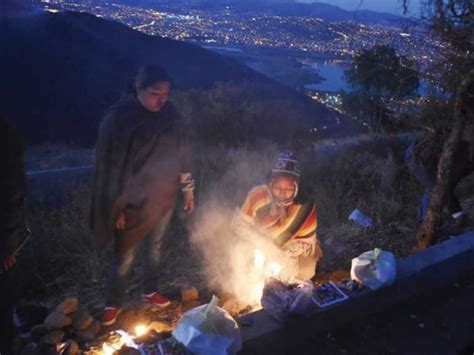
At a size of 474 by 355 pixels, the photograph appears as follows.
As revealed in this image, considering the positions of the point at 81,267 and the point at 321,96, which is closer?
the point at 81,267

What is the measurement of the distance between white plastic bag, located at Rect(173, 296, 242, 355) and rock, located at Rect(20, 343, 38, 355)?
96cm

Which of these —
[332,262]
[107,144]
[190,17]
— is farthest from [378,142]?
[190,17]

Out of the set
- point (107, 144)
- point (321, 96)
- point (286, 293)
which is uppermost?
point (107, 144)

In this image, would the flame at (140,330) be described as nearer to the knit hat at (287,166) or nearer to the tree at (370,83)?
the knit hat at (287,166)

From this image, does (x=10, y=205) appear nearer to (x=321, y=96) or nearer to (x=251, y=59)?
(x=321, y=96)

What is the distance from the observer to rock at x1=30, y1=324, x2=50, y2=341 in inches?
124

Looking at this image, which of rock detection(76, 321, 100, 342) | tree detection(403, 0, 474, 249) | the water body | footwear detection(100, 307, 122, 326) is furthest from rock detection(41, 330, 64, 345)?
the water body

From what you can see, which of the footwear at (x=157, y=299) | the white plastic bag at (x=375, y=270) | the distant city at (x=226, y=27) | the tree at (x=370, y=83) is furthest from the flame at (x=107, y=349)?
the distant city at (x=226, y=27)

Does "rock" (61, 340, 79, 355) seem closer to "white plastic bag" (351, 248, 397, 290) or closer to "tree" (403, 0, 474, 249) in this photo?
"white plastic bag" (351, 248, 397, 290)

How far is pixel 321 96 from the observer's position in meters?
33.0

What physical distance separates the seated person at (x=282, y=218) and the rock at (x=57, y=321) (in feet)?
5.07

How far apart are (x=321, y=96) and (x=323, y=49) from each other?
19.7 m

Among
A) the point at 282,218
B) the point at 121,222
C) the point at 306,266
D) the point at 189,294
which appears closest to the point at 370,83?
the point at 306,266

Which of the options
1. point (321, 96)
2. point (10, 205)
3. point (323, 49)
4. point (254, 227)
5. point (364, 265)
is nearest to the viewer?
point (10, 205)
